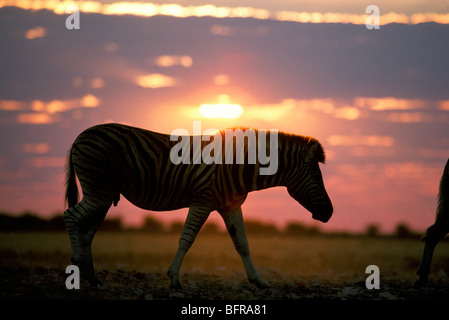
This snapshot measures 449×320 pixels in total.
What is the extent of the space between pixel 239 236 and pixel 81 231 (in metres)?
2.88

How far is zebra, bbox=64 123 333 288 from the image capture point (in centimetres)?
939

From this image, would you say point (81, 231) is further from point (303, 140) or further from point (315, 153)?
point (315, 153)

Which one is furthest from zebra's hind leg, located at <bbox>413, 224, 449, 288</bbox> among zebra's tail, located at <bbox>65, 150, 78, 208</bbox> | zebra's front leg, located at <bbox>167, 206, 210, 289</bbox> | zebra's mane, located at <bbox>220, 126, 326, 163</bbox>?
zebra's tail, located at <bbox>65, 150, 78, 208</bbox>

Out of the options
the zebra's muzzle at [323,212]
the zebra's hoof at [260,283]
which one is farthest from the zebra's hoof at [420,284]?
the zebra's hoof at [260,283]

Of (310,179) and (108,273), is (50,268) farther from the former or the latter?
(310,179)

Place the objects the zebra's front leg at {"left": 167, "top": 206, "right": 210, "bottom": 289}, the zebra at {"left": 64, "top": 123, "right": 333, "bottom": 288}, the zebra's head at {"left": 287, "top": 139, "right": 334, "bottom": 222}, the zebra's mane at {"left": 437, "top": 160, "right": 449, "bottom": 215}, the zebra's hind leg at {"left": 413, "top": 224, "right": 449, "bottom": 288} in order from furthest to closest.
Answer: the zebra's mane at {"left": 437, "top": 160, "right": 449, "bottom": 215} < the zebra's hind leg at {"left": 413, "top": 224, "right": 449, "bottom": 288} < the zebra's head at {"left": 287, "top": 139, "right": 334, "bottom": 222} < the zebra at {"left": 64, "top": 123, "right": 333, "bottom": 288} < the zebra's front leg at {"left": 167, "top": 206, "right": 210, "bottom": 289}

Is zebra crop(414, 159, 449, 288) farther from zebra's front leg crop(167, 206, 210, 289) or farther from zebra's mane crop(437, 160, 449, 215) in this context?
zebra's front leg crop(167, 206, 210, 289)

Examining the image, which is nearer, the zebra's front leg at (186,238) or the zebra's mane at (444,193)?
the zebra's front leg at (186,238)

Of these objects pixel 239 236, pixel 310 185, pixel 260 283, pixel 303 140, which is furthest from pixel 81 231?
pixel 303 140

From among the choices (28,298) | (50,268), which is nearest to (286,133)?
(28,298)

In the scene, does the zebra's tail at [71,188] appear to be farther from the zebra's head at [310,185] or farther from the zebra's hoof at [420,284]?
the zebra's hoof at [420,284]

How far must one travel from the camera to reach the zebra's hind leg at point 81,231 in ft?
30.7

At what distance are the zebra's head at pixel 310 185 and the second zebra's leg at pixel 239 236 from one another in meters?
1.11
